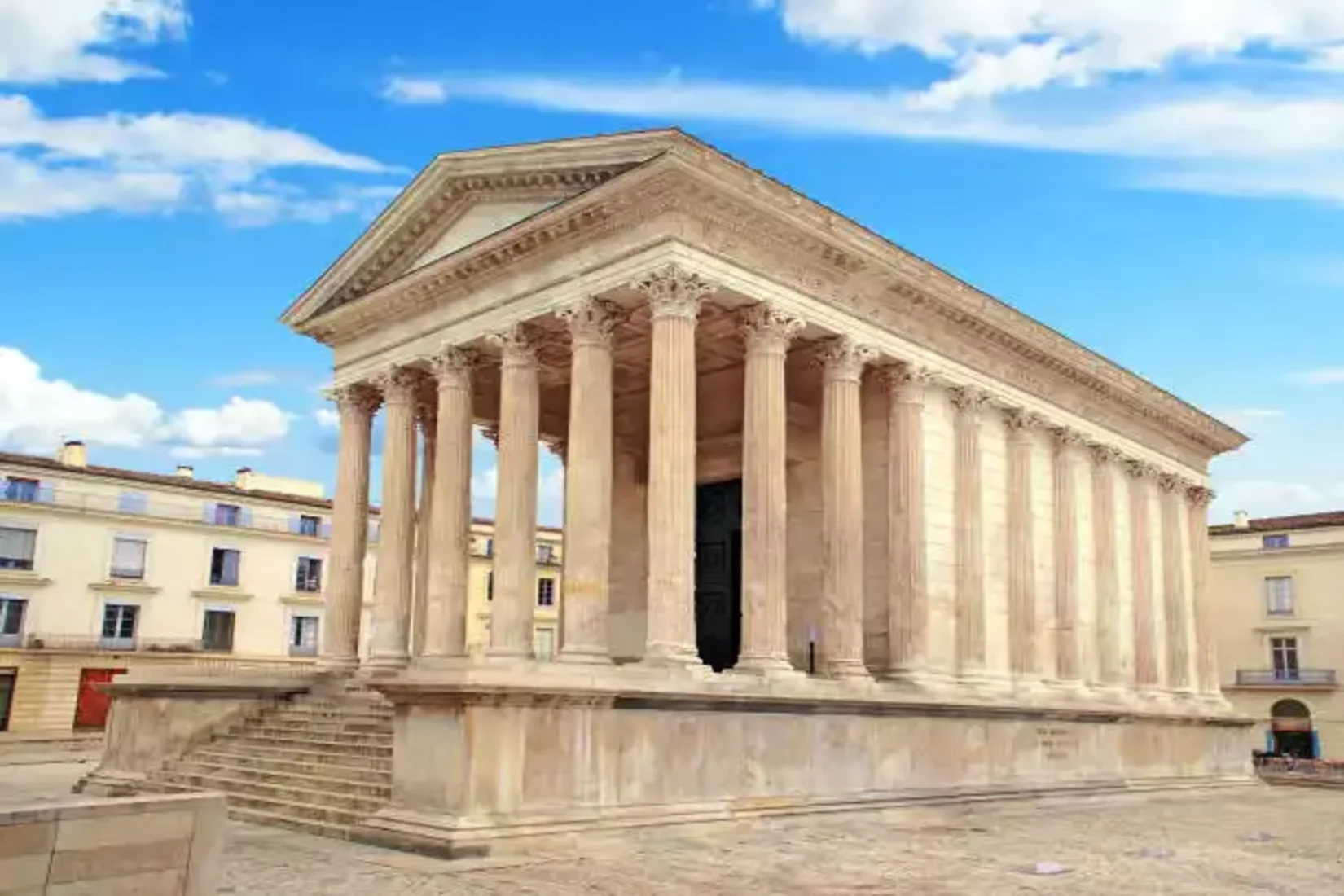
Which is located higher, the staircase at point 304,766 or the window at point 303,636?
the window at point 303,636

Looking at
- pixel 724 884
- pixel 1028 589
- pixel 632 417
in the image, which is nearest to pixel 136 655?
pixel 632 417

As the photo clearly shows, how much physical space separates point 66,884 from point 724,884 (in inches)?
260

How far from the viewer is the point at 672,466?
18.0m

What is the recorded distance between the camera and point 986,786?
2203cm

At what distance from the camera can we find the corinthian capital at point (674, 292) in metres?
18.2

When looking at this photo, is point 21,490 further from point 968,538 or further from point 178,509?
point 968,538

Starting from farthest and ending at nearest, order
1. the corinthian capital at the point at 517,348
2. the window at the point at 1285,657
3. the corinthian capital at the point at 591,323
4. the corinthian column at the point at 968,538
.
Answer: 1. the window at the point at 1285,657
2. the corinthian column at the point at 968,538
3. the corinthian capital at the point at 517,348
4. the corinthian capital at the point at 591,323

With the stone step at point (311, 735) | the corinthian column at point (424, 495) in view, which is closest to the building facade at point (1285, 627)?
the corinthian column at point (424, 495)

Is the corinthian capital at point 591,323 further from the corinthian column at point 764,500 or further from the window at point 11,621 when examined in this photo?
the window at point 11,621

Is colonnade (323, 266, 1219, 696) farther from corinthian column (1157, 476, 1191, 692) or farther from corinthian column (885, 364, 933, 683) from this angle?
corinthian column (1157, 476, 1191, 692)

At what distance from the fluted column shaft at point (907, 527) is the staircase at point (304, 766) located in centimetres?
870

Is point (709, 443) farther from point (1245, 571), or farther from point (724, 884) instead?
point (1245, 571)

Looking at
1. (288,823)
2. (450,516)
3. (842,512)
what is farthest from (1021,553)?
(288,823)

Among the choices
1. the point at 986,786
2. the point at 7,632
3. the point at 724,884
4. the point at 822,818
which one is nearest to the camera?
the point at 724,884
